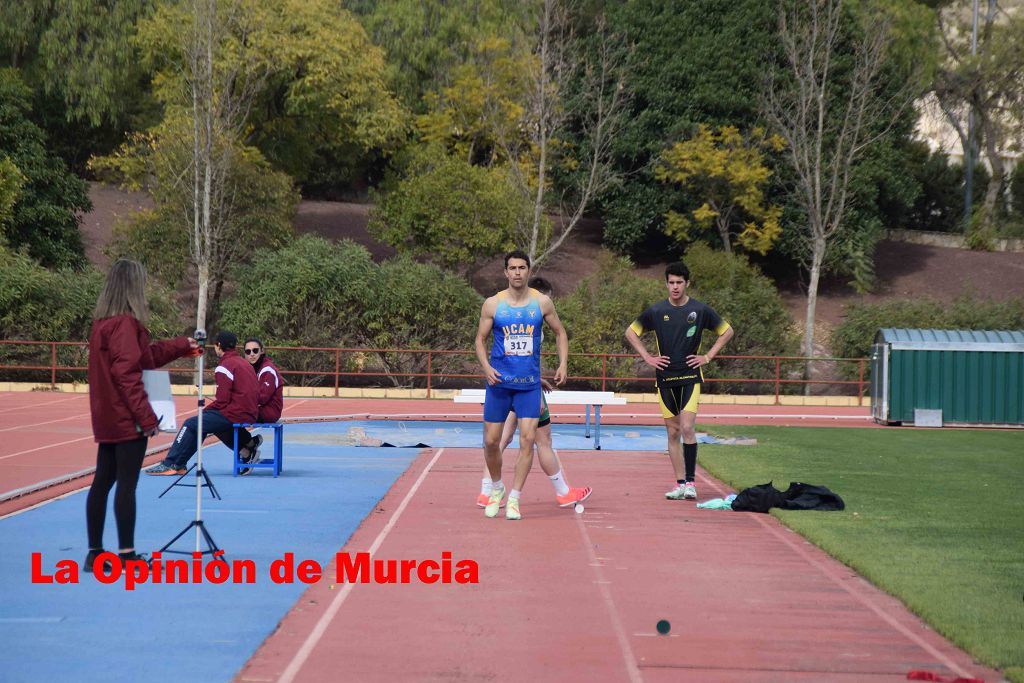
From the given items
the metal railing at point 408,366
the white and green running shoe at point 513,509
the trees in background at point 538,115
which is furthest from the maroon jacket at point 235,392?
the trees in background at point 538,115

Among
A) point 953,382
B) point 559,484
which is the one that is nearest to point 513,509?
point 559,484

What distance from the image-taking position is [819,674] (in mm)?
5809

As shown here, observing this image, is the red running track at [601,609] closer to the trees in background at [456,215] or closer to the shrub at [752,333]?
the shrub at [752,333]

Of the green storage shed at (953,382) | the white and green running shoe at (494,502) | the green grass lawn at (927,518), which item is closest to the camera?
the green grass lawn at (927,518)

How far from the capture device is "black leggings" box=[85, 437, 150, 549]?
300 inches

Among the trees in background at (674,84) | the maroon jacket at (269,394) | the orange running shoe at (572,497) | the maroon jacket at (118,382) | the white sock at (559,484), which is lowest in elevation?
the orange running shoe at (572,497)

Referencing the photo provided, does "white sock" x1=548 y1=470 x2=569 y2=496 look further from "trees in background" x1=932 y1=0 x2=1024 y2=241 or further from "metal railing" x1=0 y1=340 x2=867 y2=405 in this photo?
"trees in background" x1=932 y1=0 x2=1024 y2=241

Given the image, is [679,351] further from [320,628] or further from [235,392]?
[320,628]

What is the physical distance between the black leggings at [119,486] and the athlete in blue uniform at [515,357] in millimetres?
3179

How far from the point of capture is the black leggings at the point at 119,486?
7625 mm

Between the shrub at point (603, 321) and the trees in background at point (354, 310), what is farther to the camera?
the trees in background at point (354, 310)

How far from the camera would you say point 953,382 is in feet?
84.3

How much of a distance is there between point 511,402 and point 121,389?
3.72 metres

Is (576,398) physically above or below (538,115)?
below
